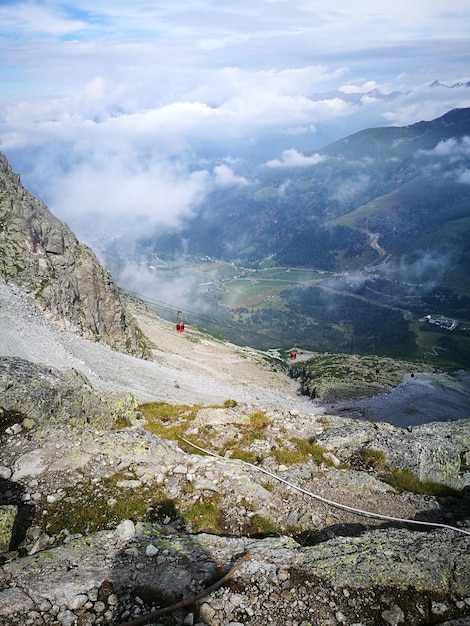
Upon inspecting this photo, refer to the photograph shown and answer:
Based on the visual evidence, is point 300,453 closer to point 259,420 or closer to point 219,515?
point 259,420

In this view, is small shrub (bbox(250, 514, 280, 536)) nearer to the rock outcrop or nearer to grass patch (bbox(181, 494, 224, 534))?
the rock outcrop

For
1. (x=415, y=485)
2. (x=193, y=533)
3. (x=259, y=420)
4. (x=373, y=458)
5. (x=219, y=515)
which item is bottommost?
(x=259, y=420)

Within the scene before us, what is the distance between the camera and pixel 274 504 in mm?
17078

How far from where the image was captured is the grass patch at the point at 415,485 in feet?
66.0

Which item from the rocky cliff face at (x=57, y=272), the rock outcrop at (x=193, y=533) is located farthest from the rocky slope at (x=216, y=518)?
the rocky cliff face at (x=57, y=272)

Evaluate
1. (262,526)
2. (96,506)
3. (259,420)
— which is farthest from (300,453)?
(96,506)

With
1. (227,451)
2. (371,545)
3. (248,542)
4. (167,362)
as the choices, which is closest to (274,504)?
(248,542)

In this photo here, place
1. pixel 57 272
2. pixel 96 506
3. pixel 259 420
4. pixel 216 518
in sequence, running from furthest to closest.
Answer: pixel 57 272, pixel 259 420, pixel 216 518, pixel 96 506

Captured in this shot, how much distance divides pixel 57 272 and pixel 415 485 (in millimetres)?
66787

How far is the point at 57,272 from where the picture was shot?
232 ft

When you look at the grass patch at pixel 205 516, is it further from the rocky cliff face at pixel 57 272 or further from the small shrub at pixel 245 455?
the rocky cliff face at pixel 57 272

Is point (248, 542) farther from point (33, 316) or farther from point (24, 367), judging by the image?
point (33, 316)

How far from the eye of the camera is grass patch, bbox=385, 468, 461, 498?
20.1 m

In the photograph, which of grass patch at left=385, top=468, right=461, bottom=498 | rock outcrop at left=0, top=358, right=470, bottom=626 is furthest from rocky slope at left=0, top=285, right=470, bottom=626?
grass patch at left=385, top=468, right=461, bottom=498
